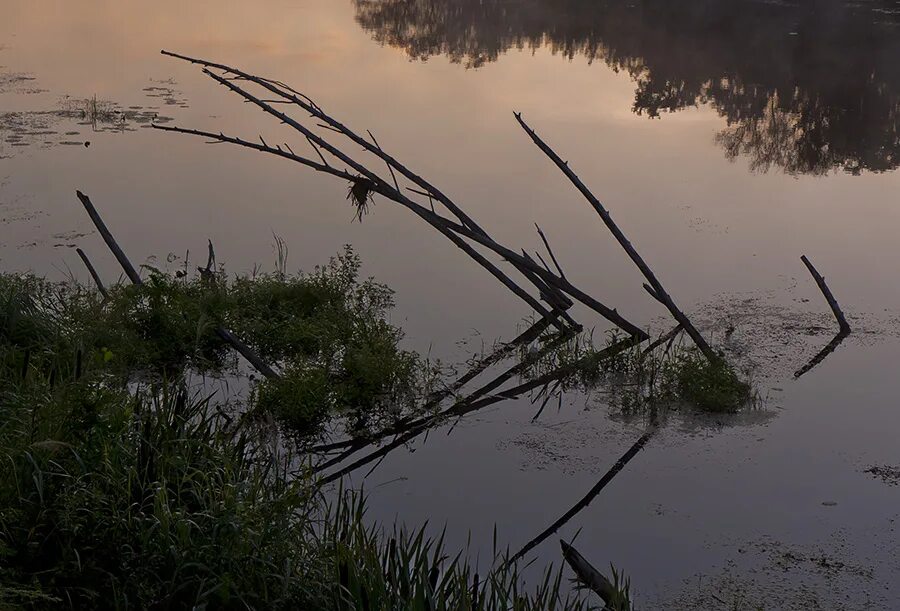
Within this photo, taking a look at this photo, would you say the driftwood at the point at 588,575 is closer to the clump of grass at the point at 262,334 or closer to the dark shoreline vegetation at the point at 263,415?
the dark shoreline vegetation at the point at 263,415

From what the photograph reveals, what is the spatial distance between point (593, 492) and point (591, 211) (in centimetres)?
591

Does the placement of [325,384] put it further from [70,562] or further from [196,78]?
[196,78]

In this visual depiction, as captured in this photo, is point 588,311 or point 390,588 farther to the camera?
point 588,311

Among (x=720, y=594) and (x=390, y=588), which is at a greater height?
(x=390, y=588)

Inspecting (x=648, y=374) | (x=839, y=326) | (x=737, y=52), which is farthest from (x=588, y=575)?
(x=737, y=52)

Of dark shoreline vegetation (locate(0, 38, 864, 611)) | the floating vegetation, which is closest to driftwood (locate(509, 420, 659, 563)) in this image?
dark shoreline vegetation (locate(0, 38, 864, 611))

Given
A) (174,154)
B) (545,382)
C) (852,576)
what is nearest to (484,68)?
(174,154)

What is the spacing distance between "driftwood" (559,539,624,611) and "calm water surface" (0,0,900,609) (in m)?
0.51

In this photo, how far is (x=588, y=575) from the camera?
197 inches

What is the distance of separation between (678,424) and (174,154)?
27.9 feet

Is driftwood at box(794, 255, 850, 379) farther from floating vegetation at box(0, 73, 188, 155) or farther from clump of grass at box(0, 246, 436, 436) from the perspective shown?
floating vegetation at box(0, 73, 188, 155)

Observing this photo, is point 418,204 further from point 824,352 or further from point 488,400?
point 824,352

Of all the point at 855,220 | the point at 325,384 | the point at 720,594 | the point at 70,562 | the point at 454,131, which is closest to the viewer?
the point at 70,562

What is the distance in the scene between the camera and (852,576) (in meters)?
5.56
